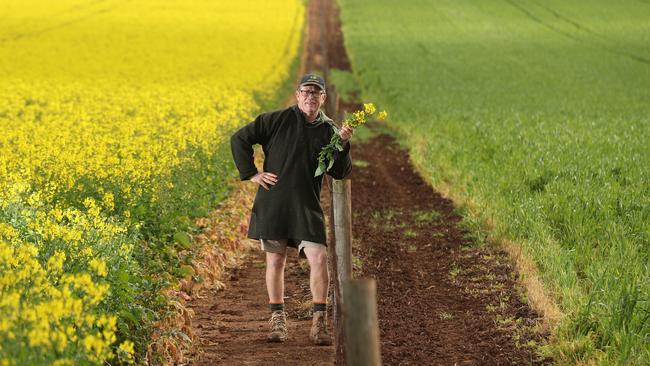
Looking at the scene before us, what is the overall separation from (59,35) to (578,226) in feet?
113

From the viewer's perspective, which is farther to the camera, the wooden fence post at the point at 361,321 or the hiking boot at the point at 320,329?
the hiking boot at the point at 320,329

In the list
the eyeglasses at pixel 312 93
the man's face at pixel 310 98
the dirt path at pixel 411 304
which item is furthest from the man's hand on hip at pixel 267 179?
the dirt path at pixel 411 304

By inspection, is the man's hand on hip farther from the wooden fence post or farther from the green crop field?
the wooden fence post

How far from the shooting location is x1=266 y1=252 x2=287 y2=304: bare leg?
7945mm

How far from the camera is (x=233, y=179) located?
14906 mm

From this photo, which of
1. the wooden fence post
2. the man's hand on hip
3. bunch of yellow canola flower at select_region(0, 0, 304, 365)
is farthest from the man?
the wooden fence post

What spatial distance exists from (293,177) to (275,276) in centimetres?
84

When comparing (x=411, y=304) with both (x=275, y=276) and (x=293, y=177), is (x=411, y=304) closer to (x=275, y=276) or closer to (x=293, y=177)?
(x=275, y=276)

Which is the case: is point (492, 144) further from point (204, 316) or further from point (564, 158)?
point (204, 316)

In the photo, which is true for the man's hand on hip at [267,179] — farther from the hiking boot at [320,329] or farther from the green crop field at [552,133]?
the green crop field at [552,133]

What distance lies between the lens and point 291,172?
7707 mm

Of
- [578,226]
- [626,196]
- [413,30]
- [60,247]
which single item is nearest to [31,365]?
[60,247]

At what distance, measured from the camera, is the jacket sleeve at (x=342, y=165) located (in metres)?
7.53

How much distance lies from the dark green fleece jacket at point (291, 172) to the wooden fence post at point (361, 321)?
3162 mm
